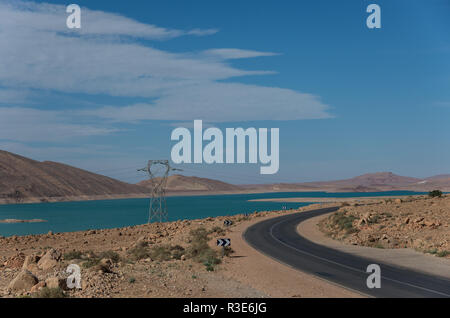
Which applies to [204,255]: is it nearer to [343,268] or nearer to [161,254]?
[161,254]

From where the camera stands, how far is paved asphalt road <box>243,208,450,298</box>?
63.2ft

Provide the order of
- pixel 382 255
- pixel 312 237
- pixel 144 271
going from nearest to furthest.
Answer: pixel 144 271 < pixel 382 255 < pixel 312 237

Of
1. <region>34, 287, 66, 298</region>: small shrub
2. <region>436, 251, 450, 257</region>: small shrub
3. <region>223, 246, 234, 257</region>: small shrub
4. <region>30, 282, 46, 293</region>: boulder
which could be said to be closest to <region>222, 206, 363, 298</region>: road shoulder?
<region>223, 246, 234, 257</region>: small shrub

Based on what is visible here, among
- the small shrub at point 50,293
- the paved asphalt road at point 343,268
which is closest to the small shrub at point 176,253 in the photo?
the paved asphalt road at point 343,268

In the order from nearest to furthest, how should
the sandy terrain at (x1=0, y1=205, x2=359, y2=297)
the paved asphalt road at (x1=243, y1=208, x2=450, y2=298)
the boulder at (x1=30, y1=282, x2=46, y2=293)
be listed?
the boulder at (x1=30, y1=282, x2=46, y2=293), the sandy terrain at (x1=0, y1=205, x2=359, y2=297), the paved asphalt road at (x1=243, y1=208, x2=450, y2=298)

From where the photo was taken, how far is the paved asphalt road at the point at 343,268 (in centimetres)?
1927

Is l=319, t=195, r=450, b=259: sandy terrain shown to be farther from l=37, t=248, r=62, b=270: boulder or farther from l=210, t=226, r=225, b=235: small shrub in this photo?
l=37, t=248, r=62, b=270: boulder

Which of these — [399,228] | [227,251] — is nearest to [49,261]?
[227,251]

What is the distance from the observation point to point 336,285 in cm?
2017

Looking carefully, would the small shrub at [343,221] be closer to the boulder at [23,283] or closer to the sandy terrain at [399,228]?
the sandy terrain at [399,228]

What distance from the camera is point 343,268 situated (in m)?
24.9
